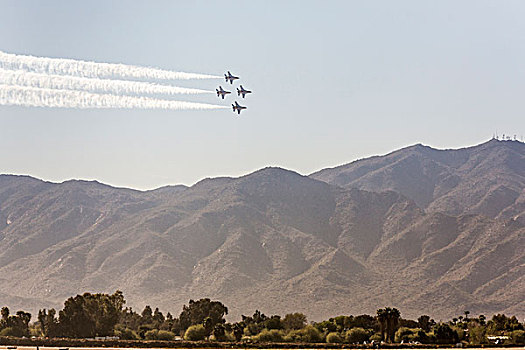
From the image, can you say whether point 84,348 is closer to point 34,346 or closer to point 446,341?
point 34,346

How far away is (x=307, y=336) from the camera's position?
5935 inches

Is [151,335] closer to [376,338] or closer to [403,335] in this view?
[376,338]

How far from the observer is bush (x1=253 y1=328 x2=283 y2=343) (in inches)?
5950

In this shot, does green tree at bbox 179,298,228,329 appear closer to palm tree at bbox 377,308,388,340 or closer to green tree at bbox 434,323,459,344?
palm tree at bbox 377,308,388,340

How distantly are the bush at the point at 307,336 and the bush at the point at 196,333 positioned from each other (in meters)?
16.3

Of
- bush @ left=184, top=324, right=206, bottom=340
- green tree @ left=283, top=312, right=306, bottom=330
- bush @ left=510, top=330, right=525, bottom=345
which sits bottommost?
bush @ left=510, top=330, right=525, bottom=345

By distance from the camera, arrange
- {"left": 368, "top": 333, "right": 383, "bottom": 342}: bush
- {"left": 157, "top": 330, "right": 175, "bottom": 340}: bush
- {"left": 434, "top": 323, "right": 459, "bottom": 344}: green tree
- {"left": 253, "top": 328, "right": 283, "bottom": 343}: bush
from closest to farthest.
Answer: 1. {"left": 434, "top": 323, "right": 459, "bottom": 344}: green tree
2. {"left": 368, "top": 333, "right": 383, "bottom": 342}: bush
3. {"left": 253, "top": 328, "right": 283, "bottom": 343}: bush
4. {"left": 157, "top": 330, "right": 175, "bottom": 340}: bush

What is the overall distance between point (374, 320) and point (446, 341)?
37066 mm

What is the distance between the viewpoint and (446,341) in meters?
139

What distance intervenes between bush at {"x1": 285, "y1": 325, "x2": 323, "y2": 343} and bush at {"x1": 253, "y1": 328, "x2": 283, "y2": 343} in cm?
158

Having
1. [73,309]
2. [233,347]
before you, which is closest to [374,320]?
[233,347]

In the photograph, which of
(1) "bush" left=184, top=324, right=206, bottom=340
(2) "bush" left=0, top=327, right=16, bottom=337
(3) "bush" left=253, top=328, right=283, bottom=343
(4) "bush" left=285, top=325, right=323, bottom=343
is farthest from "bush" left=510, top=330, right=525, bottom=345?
(2) "bush" left=0, top=327, right=16, bottom=337

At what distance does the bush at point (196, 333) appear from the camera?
513ft

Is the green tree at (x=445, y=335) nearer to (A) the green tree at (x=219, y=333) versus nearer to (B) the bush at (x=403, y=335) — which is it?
(B) the bush at (x=403, y=335)
